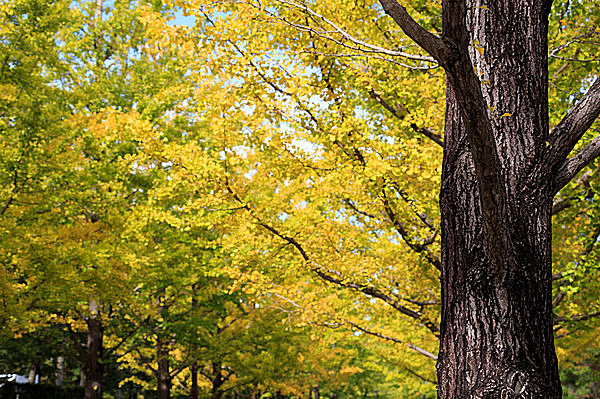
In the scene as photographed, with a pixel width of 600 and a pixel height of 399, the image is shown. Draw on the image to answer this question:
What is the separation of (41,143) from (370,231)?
6541 mm

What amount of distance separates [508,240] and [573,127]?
714 mm

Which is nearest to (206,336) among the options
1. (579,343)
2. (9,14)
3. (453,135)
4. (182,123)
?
(182,123)

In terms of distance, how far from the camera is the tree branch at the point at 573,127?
2.42 meters

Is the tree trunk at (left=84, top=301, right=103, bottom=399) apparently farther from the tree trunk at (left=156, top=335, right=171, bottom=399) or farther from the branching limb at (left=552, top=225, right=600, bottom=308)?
the branching limb at (left=552, top=225, right=600, bottom=308)

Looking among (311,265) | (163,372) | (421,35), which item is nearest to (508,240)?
(421,35)

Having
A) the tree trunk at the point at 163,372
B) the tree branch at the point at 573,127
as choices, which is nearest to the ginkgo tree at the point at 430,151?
the tree branch at the point at 573,127

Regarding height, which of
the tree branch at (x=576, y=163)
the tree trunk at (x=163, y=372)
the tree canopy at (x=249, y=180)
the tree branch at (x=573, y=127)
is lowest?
the tree trunk at (x=163, y=372)

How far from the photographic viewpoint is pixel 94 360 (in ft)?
39.5

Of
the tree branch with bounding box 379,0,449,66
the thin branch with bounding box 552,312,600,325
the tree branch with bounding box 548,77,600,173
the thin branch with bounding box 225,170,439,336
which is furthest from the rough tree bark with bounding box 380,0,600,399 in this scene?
the thin branch with bounding box 552,312,600,325

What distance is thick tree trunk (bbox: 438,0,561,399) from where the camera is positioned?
2291mm

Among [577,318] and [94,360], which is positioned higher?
[577,318]

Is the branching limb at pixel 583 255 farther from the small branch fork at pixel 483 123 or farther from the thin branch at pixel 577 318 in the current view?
the small branch fork at pixel 483 123

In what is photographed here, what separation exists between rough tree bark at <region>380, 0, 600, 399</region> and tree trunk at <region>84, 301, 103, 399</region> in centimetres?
1143

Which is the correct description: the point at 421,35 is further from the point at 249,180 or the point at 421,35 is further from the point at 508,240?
the point at 249,180
